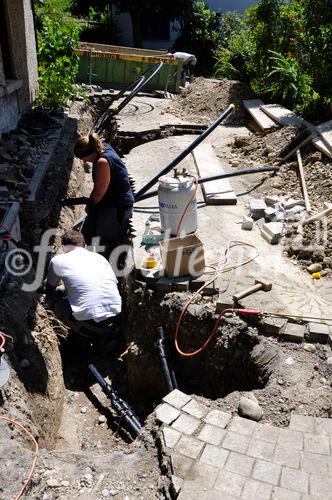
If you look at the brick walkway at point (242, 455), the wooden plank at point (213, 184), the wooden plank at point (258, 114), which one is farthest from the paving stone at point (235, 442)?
the wooden plank at point (258, 114)

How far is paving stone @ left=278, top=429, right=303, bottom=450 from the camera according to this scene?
3.39m

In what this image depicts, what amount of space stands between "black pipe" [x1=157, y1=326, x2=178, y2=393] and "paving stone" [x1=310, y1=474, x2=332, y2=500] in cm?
176

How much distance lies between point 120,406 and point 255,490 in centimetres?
210

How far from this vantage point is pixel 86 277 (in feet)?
16.7

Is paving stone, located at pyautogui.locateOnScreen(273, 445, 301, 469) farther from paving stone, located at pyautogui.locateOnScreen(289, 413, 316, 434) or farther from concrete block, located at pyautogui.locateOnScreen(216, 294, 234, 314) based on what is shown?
concrete block, located at pyautogui.locateOnScreen(216, 294, 234, 314)

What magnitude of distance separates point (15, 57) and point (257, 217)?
6.33 metres

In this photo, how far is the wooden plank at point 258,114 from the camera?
976 centimetres

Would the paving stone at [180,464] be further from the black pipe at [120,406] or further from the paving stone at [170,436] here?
the black pipe at [120,406]

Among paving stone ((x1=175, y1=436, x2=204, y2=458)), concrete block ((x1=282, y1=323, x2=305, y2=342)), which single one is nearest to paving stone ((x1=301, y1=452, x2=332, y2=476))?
paving stone ((x1=175, y1=436, x2=204, y2=458))

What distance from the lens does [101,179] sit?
567 cm

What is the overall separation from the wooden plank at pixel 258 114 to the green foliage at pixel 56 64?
13.6 feet

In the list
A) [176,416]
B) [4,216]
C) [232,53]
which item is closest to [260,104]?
[232,53]

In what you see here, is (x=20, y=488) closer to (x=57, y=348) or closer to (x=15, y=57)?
(x=57, y=348)

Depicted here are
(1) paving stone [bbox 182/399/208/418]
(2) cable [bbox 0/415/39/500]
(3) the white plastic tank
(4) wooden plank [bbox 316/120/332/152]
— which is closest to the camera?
(2) cable [bbox 0/415/39/500]
